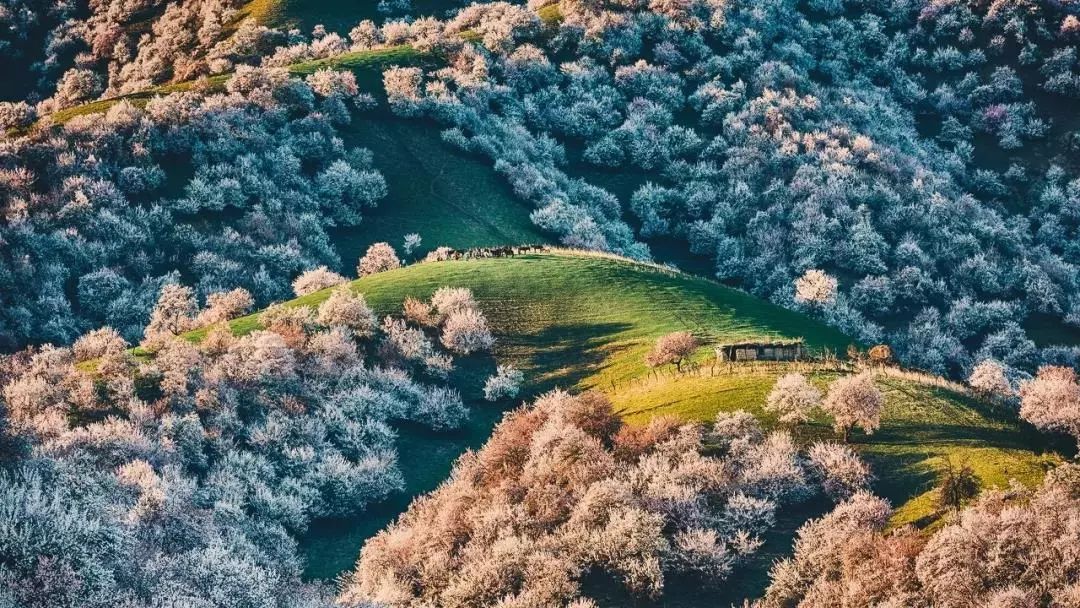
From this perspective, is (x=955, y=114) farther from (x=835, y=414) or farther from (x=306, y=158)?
(x=835, y=414)

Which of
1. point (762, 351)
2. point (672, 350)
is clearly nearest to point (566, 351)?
point (672, 350)

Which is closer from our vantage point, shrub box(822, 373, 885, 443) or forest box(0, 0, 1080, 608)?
forest box(0, 0, 1080, 608)

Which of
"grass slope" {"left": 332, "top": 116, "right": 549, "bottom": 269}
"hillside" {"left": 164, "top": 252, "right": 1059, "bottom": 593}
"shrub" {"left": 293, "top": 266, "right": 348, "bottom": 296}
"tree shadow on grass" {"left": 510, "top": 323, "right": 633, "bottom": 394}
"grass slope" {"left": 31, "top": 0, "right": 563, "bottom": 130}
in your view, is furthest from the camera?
"grass slope" {"left": 31, "top": 0, "right": 563, "bottom": 130}

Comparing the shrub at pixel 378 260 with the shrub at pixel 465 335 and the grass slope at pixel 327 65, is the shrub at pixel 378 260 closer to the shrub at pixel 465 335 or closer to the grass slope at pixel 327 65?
the shrub at pixel 465 335

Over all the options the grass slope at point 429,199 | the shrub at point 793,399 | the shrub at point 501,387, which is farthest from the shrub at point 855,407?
the grass slope at point 429,199

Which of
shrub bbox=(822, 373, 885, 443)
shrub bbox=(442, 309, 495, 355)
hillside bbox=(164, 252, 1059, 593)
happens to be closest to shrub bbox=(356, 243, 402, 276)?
hillside bbox=(164, 252, 1059, 593)

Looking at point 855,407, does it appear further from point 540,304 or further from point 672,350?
point 540,304

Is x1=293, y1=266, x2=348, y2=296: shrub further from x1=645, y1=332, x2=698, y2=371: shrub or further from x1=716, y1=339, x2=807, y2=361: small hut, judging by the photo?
x1=716, y1=339, x2=807, y2=361: small hut

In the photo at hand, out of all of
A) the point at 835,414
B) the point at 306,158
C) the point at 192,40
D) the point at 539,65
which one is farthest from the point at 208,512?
the point at 192,40
